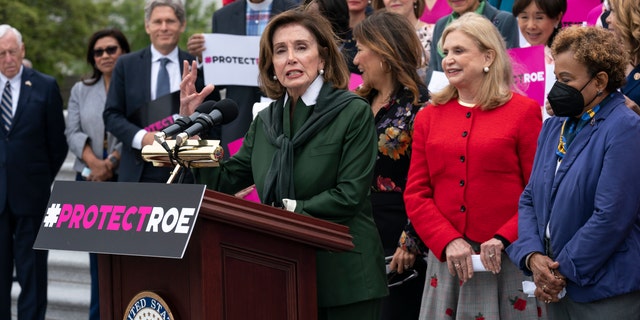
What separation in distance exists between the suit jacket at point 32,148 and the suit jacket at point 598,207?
516 cm

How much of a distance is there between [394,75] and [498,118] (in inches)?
35.1

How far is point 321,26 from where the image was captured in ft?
15.8

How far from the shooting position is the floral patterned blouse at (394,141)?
590 cm

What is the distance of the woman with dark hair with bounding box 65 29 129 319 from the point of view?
28.1ft

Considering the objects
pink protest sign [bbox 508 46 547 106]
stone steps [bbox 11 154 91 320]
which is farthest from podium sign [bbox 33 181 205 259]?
stone steps [bbox 11 154 91 320]

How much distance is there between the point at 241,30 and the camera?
784 cm

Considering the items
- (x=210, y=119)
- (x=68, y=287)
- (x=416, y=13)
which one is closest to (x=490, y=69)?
(x=210, y=119)

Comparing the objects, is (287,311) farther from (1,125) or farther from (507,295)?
(1,125)

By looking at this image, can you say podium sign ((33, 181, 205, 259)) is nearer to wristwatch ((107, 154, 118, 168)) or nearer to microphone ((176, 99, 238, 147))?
microphone ((176, 99, 238, 147))

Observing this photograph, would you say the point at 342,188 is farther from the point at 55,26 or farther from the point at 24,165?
the point at 55,26

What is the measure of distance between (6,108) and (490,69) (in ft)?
15.9

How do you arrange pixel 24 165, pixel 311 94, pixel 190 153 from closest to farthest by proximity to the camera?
1. pixel 190 153
2. pixel 311 94
3. pixel 24 165

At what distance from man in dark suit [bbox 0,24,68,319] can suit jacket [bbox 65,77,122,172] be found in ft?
0.50

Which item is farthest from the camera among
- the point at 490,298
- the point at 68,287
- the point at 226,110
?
the point at 68,287
